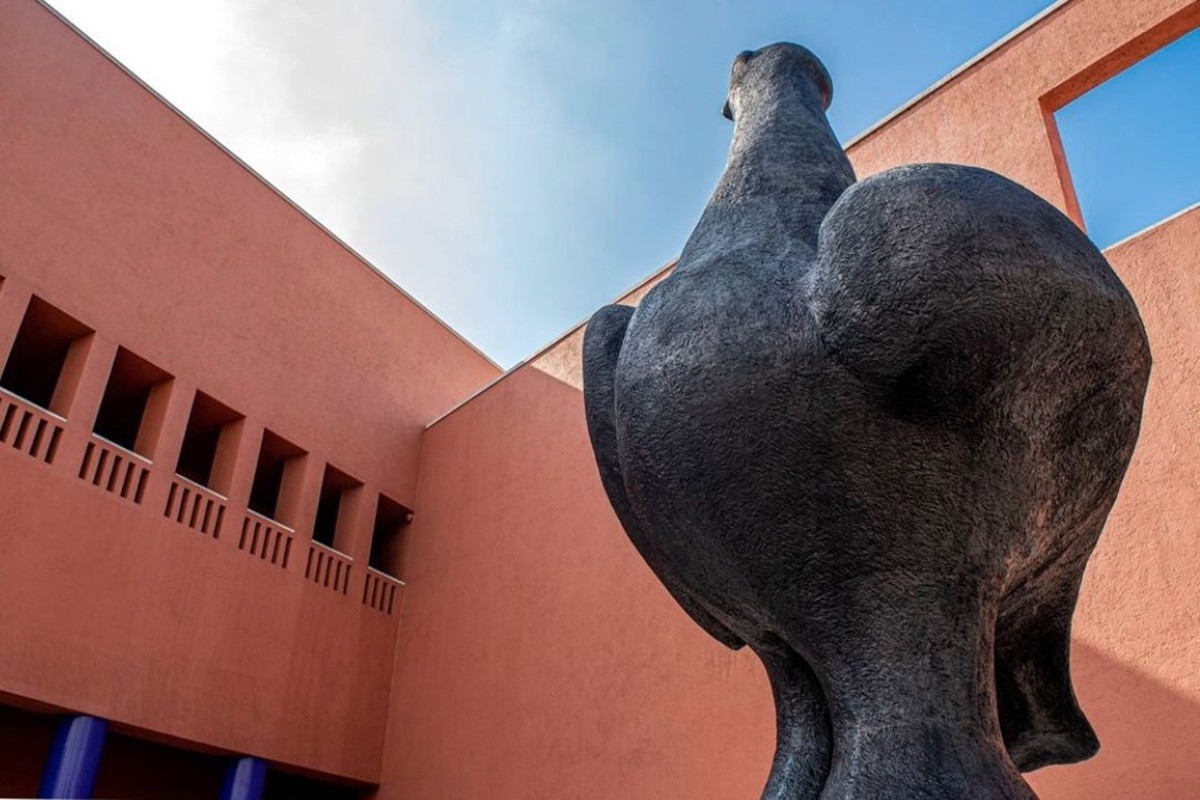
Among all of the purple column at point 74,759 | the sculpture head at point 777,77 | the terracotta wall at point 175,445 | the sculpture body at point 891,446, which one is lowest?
the sculpture body at point 891,446

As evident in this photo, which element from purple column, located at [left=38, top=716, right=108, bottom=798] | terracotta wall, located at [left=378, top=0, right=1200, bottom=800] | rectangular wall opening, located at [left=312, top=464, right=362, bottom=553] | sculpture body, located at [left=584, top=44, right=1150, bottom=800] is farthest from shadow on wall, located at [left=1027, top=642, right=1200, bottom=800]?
rectangular wall opening, located at [left=312, top=464, right=362, bottom=553]

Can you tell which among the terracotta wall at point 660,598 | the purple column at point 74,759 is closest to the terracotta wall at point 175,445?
the purple column at point 74,759

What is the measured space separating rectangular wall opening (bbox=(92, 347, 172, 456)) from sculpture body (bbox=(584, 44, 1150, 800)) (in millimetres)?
7885

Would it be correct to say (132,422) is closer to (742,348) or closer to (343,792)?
(343,792)

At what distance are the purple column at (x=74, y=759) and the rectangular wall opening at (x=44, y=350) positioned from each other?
239 cm

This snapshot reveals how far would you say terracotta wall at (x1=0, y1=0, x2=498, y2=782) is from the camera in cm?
736

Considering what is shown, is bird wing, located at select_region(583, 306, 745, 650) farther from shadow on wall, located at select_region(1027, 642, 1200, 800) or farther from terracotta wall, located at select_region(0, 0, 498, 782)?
terracotta wall, located at select_region(0, 0, 498, 782)

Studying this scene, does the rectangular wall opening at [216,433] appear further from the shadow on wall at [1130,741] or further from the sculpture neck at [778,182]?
the sculpture neck at [778,182]

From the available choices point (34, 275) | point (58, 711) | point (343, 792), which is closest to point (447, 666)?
point (343, 792)

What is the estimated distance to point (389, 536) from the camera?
442 inches

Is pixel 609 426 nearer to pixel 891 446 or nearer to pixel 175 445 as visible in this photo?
pixel 891 446

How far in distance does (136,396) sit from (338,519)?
2.33 metres

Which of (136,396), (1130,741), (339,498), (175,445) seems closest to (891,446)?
(1130,741)

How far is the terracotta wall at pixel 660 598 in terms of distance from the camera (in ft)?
15.9
